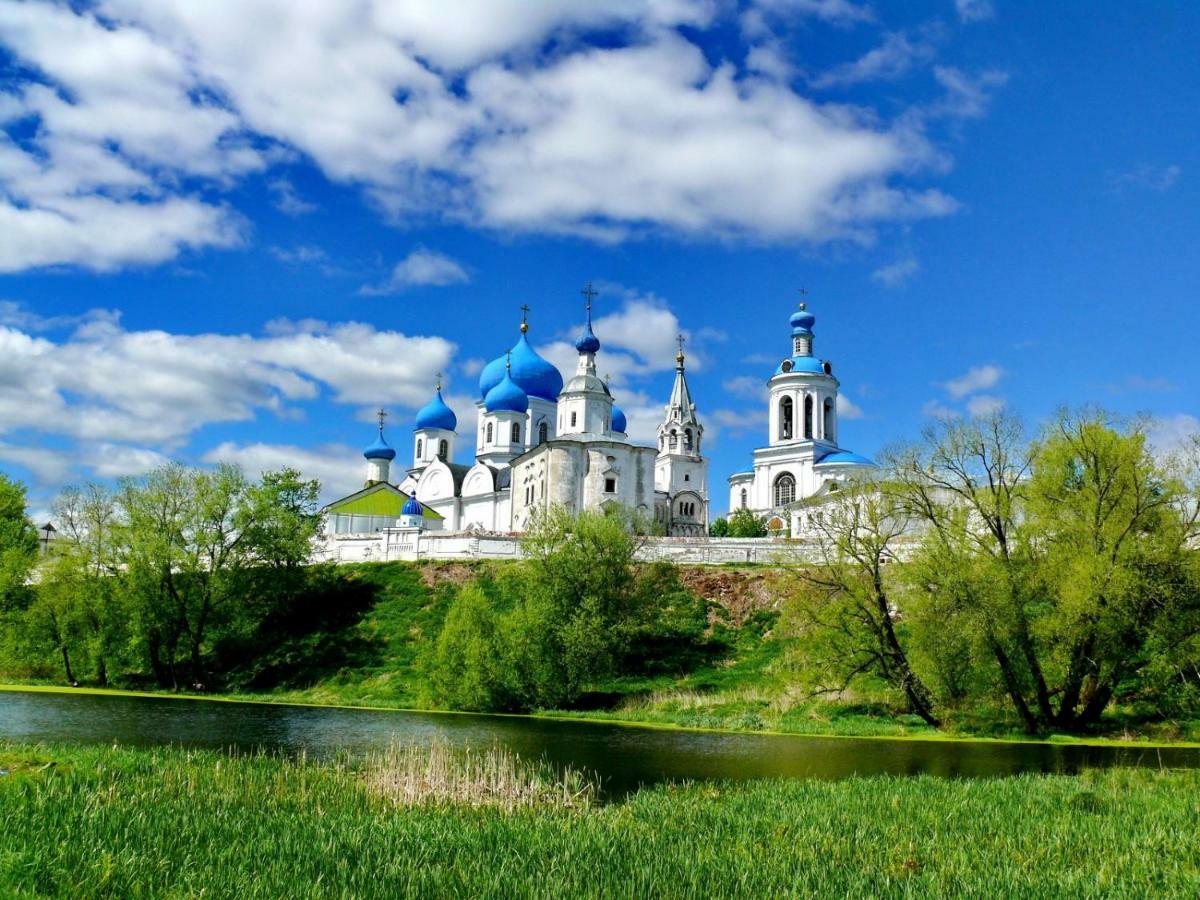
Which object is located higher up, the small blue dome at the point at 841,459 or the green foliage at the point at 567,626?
the small blue dome at the point at 841,459

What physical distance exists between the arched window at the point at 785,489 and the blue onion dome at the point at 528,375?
56.2 ft

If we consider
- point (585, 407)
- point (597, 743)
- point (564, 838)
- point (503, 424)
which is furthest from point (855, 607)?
point (503, 424)

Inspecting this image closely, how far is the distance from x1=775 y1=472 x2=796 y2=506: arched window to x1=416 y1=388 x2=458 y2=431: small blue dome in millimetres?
26559

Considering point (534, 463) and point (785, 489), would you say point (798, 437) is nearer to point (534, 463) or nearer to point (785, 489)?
point (785, 489)

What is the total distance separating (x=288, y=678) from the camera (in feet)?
130

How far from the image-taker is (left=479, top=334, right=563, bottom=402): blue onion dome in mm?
73812

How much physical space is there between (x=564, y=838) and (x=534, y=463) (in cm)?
5105

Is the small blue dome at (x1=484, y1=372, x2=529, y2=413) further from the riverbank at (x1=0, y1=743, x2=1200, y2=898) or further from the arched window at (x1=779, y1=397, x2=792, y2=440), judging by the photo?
the riverbank at (x1=0, y1=743, x2=1200, y2=898)

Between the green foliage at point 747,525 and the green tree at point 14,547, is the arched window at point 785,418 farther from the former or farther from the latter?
the green tree at point 14,547

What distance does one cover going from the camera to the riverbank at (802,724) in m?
24.8

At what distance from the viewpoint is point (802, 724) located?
27.6 meters

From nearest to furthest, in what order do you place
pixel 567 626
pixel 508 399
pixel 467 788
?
pixel 467 788 < pixel 567 626 < pixel 508 399

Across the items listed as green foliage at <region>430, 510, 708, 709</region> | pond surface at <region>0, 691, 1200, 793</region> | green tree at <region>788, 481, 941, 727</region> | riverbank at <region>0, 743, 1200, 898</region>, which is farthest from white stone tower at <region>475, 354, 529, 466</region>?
riverbank at <region>0, 743, 1200, 898</region>

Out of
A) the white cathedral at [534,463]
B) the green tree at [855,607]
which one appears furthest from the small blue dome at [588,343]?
the green tree at [855,607]
